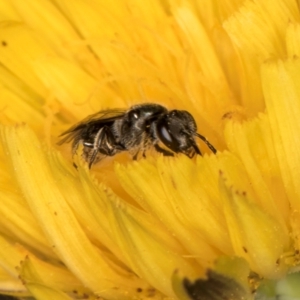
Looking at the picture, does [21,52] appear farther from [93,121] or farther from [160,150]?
[160,150]

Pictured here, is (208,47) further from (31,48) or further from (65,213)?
(65,213)

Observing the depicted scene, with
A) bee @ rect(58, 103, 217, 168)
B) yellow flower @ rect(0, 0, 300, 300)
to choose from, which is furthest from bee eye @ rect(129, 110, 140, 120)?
yellow flower @ rect(0, 0, 300, 300)

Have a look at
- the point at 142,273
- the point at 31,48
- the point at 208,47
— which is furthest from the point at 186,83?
the point at 142,273

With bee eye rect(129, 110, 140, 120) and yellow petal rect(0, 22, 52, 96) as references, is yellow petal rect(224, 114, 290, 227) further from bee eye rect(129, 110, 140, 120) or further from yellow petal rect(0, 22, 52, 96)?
yellow petal rect(0, 22, 52, 96)

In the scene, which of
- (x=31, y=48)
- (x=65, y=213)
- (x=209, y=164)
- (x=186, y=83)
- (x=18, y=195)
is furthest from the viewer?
(x=31, y=48)

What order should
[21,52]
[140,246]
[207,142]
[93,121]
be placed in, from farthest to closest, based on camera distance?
[21,52] < [93,121] < [207,142] < [140,246]

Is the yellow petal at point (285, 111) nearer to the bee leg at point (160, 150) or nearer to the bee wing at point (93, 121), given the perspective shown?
the bee leg at point (160, 150)

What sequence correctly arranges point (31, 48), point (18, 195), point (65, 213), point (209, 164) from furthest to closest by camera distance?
point (31, 48), point (18, 195), point (65, 213), point (209, 164)

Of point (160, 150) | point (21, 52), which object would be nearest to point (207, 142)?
point (160, 150)
